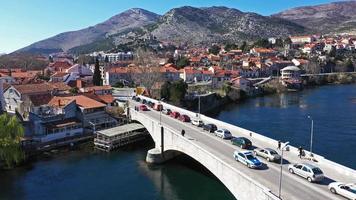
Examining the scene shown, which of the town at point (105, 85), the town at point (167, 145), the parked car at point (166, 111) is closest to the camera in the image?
the town at point (167, 145)

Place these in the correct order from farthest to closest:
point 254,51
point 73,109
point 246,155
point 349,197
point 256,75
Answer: point 254,51 < point 256,75 < point 73,109 < point 246,155 < point 349,197

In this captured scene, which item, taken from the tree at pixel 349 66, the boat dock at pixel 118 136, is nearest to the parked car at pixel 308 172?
the boat dock at pixel 118 136

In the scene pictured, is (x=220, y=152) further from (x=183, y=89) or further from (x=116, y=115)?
(x=183, y=89)

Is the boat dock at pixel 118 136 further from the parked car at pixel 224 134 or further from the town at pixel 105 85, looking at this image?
the parked car at pixel 224 134

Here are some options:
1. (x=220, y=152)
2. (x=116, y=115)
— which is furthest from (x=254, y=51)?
(x=220, y=152)

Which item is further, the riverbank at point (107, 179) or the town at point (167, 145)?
the riverbank at point (107, 179)

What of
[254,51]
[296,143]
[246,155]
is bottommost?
[296,143]
